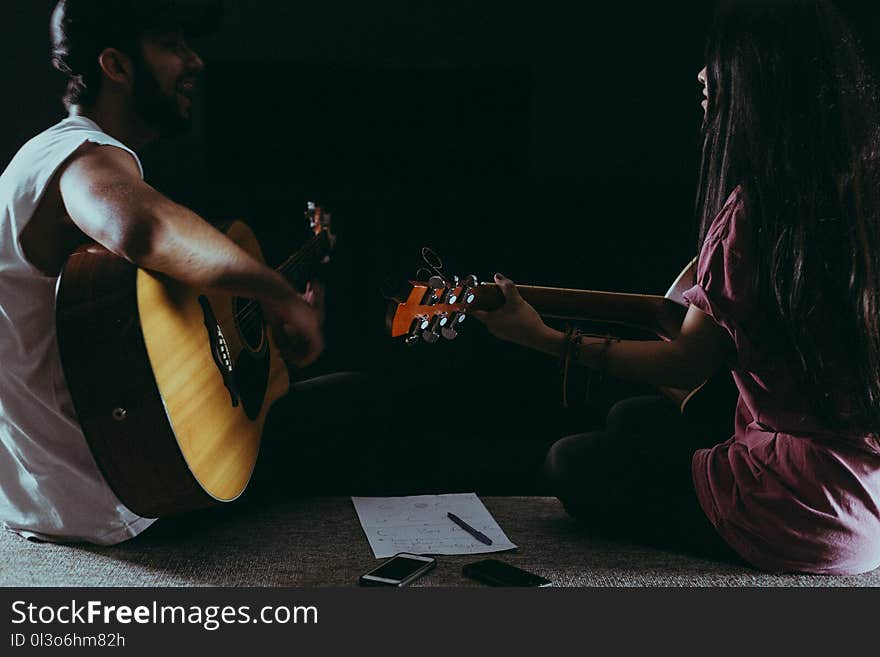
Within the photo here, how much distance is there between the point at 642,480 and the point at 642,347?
0.25 metres

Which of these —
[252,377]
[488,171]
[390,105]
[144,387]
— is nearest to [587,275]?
[488,171]

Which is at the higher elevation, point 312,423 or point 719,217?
point 719,217

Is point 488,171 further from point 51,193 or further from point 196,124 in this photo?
point 51,193

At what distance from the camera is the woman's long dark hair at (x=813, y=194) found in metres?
1.27

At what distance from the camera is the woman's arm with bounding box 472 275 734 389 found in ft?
4.55

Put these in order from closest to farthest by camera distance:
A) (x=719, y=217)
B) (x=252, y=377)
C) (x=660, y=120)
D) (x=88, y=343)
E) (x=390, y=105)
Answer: (x=88, y=343)
(x=719, y=217)
(x=252, y=377)
(x=390, y=105)
(x=660, y=120)

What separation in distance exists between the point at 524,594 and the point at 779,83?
0.88 metres

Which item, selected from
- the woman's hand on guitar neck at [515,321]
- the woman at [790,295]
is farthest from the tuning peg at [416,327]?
the woman at [790,295]

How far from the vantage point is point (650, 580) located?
1.45 m

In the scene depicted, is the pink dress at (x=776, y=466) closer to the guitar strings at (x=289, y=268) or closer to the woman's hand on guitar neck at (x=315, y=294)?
the guitar strings at (x=289, y=268)

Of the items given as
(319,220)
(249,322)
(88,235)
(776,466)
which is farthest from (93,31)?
(776,466)

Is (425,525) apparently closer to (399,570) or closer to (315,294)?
(399,570)

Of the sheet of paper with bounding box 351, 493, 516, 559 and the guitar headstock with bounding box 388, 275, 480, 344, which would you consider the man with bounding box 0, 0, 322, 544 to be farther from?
the sheet of paper with bounding box 351, 493, 516, 559

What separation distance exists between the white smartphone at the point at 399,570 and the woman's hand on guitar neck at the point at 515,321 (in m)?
0.42
